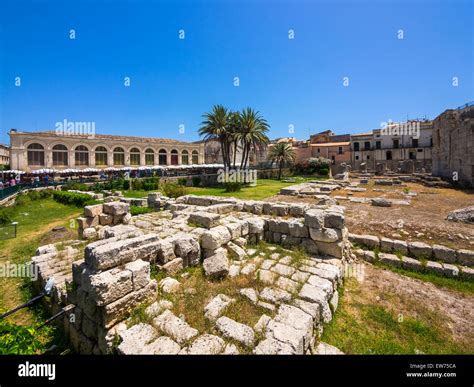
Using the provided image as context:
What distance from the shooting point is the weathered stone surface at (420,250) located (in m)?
6.75

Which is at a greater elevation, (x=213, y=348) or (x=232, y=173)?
(x=232, y=173)

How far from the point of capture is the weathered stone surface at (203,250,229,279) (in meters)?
4.64

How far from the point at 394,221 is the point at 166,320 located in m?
9.78

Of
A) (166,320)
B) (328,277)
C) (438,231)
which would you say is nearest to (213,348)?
(166,320)

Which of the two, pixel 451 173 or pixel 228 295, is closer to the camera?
pixel 228 295

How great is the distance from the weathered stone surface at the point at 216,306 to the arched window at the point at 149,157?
47.1m

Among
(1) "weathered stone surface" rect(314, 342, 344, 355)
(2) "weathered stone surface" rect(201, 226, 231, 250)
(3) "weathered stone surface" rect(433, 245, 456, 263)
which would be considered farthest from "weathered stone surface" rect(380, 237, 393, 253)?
(2) "weathered stone surface" rect(201, 226, 231, 250)

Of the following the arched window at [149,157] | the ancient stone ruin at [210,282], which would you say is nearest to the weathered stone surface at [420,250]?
the ancient stone ruin at [210,282]

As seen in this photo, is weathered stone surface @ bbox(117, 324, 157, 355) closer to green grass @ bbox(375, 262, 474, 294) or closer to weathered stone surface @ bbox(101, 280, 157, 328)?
weathered stone surface @ bbox(101, 280, 157, 328)

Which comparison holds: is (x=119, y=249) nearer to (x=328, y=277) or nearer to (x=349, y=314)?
(x=328, y=277)

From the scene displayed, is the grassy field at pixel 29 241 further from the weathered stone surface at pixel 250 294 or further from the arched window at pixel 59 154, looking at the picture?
the arched window at pixel 59 154

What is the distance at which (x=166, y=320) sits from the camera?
3305mm

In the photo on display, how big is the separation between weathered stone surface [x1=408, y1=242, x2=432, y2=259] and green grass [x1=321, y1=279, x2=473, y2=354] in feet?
8.76

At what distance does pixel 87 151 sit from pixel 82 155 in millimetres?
1086
